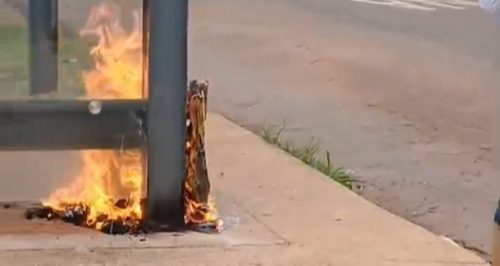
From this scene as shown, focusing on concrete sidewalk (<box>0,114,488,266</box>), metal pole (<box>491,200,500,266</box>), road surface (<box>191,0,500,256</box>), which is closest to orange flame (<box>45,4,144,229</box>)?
concrete sidewalk (<box>0,114,488,266</box>)

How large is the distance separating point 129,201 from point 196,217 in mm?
284

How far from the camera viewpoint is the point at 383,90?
10.3 meters

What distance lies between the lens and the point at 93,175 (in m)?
5.38

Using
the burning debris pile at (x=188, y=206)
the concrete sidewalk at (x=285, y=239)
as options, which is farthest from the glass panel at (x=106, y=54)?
the concrete sidewalk at (x=285, y=239)

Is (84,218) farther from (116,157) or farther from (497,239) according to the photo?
(497,239)

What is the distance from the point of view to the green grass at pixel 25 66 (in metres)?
5.23

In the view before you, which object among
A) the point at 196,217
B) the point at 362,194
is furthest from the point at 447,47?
the point at 196,217

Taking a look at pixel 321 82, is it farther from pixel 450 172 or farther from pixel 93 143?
pixel 93 143

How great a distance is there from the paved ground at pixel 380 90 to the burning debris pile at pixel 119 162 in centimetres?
16

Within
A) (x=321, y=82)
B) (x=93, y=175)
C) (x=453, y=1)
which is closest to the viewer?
(x=93, y=175)

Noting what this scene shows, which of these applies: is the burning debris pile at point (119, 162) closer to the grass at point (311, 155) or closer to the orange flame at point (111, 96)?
the orange flame at point (111, 96)

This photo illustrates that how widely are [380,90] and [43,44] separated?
197 inches

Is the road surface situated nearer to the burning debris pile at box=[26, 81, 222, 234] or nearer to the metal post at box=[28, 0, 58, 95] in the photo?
the burning debris pile at box=[26, 81, 222, 234]

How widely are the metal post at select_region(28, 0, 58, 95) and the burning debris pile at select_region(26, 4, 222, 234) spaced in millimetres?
172
